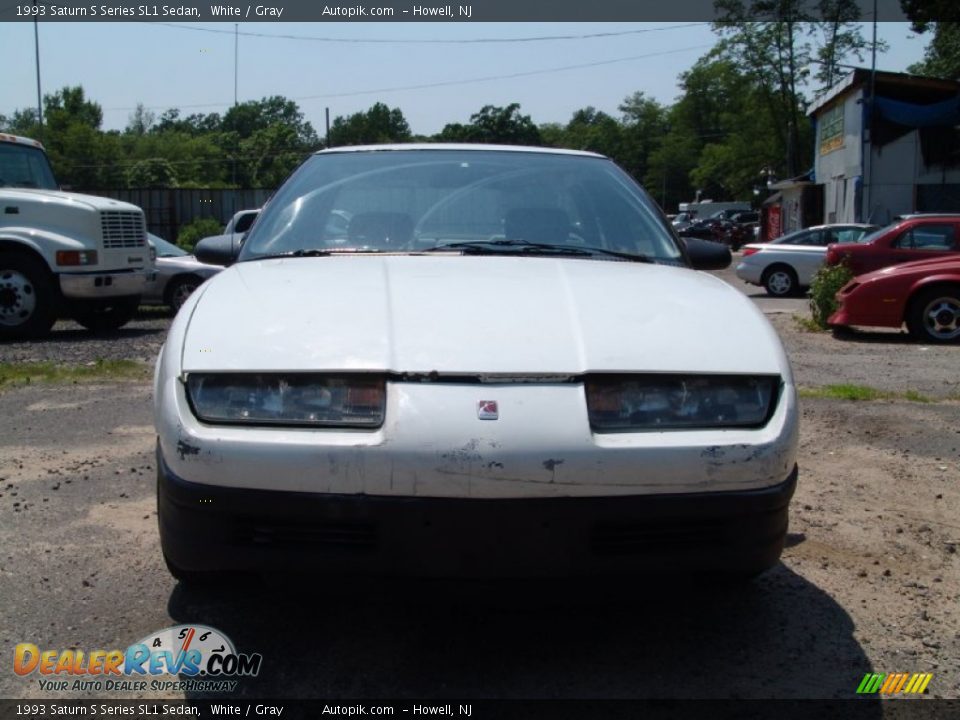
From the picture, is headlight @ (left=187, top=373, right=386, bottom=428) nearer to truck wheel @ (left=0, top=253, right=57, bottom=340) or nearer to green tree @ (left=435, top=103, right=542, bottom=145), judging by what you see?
truck wheel @ (left=0, top=253, right=57, bottom=340)

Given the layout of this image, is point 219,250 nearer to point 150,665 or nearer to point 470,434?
point 150,665

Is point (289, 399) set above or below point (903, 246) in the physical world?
below

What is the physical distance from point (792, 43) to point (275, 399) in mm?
54972

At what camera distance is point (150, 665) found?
2871 mm

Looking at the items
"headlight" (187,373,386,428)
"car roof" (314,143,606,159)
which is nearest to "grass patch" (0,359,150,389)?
"car roof" (314,143,606,159)

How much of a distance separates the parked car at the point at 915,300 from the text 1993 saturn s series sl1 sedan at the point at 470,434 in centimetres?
885

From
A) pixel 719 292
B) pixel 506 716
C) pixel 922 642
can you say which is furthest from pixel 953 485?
pixel 506 716

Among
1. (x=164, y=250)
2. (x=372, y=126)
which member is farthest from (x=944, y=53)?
(x=372, y=126)

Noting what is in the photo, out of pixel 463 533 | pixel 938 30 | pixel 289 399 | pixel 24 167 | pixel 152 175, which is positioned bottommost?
pixel 463 533

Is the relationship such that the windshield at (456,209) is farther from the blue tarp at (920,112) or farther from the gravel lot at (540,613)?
the blue tarp at (920,112)

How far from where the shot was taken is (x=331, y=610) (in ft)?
10.5

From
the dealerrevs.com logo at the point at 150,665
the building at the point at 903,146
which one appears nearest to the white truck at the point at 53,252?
the dealerrevs.com logo at the point at 150,665

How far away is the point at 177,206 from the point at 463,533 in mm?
32356

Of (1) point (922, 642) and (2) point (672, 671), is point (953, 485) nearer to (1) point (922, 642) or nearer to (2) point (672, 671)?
(1) point (922, 642)
